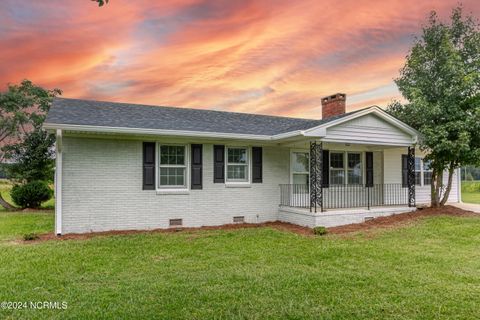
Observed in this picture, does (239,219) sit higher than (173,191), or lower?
lower

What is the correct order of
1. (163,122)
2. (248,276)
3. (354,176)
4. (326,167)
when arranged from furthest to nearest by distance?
1. (354,176)
2. (326,167)
3. (163,122)
4. (248,276)

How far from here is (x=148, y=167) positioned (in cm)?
949

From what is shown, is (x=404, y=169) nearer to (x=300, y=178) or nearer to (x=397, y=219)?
(x=397, y=219)

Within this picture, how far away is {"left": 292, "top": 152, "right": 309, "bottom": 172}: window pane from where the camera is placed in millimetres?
11586

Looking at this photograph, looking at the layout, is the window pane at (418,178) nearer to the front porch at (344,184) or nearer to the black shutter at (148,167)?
the front porch at (344,184)

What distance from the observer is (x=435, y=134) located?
10930 millimetres

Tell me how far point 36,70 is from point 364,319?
40.1 feet

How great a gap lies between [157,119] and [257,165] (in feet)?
11.9

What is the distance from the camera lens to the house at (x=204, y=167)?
28.9ft

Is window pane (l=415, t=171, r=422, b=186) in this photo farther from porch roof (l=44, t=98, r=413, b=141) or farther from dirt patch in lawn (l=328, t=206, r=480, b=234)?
porch roof (l=44, t=98, r=413, b=141)

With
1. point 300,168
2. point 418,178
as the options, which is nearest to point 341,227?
point 300,168

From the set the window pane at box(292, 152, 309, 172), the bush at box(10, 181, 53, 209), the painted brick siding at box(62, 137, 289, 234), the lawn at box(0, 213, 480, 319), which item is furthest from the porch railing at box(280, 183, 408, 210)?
the bush at box(10, 181, 53, 209)

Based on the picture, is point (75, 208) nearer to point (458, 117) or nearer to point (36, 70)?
point (36, 70)

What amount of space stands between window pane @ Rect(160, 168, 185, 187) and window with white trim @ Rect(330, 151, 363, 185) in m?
5.72
